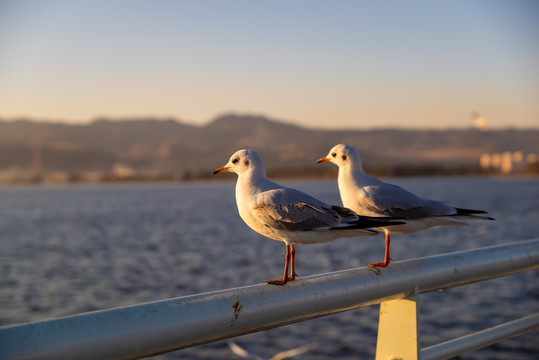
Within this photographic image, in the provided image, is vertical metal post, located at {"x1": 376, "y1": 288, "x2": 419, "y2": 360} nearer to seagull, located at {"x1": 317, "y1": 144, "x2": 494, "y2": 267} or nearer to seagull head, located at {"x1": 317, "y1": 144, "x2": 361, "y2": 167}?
seagull, located at {"x1": 317, "y1": 144, "x2": 494, "y2": 267}

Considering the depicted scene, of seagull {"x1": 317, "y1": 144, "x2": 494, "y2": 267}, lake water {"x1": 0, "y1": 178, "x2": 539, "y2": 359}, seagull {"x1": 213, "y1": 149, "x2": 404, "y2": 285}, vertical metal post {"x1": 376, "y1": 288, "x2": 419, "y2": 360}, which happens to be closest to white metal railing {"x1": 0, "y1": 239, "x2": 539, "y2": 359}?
vertical metal post {"x1": 376, "y1": 288, "x2": 419, "y2": 360}

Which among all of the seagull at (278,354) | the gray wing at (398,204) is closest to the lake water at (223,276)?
the seagull at (278,354)

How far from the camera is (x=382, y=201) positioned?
3469 millimetres

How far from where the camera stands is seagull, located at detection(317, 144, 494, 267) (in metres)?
3.43

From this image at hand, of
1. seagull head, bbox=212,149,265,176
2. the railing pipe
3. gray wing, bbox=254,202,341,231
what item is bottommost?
the railing pipe

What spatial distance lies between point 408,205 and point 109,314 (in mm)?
2307

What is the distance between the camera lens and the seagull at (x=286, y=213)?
285cm

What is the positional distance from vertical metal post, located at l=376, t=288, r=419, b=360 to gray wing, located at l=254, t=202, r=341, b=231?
1.60 ft

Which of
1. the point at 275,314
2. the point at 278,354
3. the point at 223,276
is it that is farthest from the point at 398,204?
the point at 223,276

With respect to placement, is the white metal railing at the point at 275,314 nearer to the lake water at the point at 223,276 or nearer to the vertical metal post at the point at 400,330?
the vertical metal post at the point at 400,330

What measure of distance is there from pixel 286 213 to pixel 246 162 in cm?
35

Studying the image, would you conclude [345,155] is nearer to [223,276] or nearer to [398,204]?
[398,204]

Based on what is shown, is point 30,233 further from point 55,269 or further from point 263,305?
point 263,305

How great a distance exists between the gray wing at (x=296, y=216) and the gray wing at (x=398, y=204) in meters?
0.58
